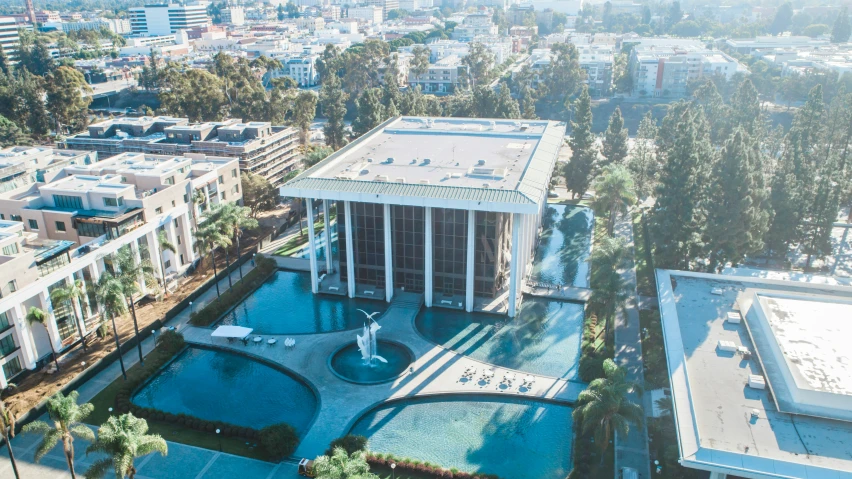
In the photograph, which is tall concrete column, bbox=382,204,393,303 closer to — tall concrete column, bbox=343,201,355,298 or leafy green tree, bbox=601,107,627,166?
tall concrete column, bbox=343,201,355,298

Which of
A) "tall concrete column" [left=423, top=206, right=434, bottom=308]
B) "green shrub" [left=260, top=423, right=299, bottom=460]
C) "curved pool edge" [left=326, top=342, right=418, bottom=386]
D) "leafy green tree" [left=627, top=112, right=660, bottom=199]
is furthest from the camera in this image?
"leafy green tree" [left=627, top=112, right=660, bottom=199]

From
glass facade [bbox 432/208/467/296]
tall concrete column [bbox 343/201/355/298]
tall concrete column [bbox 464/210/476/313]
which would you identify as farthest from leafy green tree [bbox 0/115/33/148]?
tall concrete column [bbox 464/210/476/313]

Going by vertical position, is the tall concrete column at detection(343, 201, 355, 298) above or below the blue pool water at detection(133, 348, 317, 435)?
above

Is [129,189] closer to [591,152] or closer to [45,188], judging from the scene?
[45,188]

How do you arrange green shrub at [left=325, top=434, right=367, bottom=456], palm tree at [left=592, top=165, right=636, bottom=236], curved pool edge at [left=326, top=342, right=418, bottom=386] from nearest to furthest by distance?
1. green shrub at [left=325, top=434, right=367, bottom=456]
2. curved pool edge at [left=326, top=342, right=418, bottom=386]
3. palm tree at [left=592, top=165, right=636, bottom=236]

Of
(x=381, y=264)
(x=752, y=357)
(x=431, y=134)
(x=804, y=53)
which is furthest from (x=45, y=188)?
(x=804, y=53)

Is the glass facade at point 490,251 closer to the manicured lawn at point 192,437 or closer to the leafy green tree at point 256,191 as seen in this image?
the manicured lawn at point 192,437
